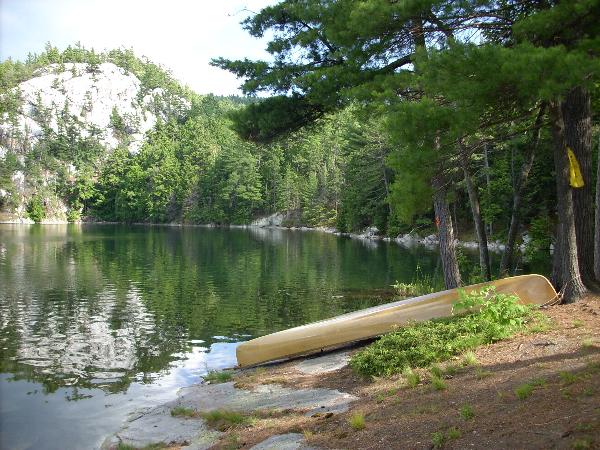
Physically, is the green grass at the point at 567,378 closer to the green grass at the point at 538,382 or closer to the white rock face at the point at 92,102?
the green grass at the point at 538,382

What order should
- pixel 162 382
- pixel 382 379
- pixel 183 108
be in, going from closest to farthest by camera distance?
pixel 382 379, pixel 162 382, pixel 183 108

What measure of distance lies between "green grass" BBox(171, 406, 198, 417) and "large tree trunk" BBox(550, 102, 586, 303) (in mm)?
5962

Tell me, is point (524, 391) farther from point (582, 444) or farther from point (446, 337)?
point (446, 337)

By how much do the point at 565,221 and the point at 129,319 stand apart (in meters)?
11.7

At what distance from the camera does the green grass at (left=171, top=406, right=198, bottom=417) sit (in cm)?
741

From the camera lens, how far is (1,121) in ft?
374

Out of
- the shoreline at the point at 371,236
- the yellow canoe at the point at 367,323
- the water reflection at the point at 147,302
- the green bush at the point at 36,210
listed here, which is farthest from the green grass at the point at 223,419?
the green bush at the point at 36,210

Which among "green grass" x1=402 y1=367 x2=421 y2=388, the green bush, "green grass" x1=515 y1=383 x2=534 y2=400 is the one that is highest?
the green bush

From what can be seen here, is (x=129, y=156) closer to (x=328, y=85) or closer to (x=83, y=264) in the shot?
(x=83, y=264)

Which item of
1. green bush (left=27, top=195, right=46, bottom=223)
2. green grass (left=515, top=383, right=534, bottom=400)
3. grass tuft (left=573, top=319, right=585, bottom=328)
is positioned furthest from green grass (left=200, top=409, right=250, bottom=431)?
green bush (left=27, top=195, right=46, bottom=223)

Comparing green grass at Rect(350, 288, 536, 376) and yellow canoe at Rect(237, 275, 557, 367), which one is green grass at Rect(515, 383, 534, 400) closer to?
green grass at Rect(350, 288, 536, 376)

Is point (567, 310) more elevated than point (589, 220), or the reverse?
point (589, 220)

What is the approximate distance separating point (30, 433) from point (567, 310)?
7.97 m

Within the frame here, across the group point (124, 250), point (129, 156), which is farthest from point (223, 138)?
point (124, 250)
